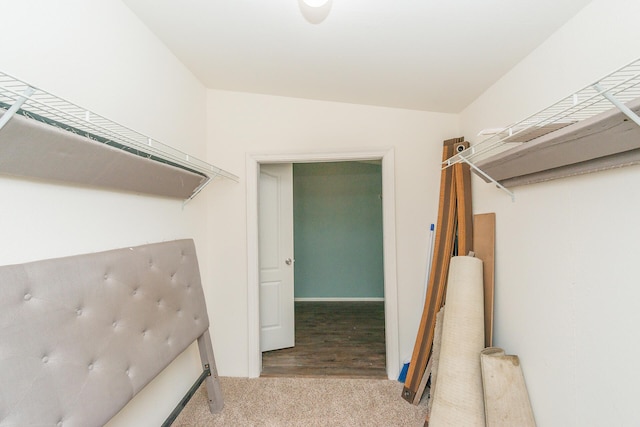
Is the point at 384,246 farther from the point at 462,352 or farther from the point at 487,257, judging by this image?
the point at 462,352

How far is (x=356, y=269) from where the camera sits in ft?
16.6

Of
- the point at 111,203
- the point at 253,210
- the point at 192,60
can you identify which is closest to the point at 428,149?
the point at 253,210

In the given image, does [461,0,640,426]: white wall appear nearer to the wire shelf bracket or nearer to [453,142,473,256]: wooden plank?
the wire shelf bracket

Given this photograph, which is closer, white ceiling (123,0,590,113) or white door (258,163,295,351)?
white ceiling (123,0,590,113)

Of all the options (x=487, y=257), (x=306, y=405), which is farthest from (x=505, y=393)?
(x=306, y=405)

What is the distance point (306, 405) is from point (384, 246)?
1.37 meters

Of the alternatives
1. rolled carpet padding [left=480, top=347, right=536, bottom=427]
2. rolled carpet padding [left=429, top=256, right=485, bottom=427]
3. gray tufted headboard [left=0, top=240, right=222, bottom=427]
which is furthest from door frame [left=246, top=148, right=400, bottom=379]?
rolled carpet padding [left=480, top=347, right=536, bottom=427]

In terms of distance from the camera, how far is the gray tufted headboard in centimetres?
85

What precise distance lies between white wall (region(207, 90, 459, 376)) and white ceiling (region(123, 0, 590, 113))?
22 centimetres

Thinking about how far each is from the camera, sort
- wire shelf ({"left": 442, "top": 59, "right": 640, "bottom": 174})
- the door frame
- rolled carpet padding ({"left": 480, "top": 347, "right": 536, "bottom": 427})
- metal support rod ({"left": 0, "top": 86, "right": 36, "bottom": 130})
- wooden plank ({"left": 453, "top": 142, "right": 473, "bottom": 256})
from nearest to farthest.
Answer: metal support rod ({"left": 0, "top": 86, "right": 36, "bottom": 130}), wire shelf ({"left": 442, "top": 59, "right": 640, "bottom": 174}), rolled carpet padding ({"left": 480, "top": 347, "right": 536, "bottom": 427}), wooden plank ({"left": 453, "top": 142, "right": 473, "bottom": 256}), the door frame

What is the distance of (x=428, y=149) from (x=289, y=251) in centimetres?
176

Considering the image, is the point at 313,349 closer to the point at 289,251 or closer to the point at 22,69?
the point at 289,251

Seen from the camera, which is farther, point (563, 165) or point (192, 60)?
point (192, 60)

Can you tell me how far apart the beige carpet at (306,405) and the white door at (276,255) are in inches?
26.7
